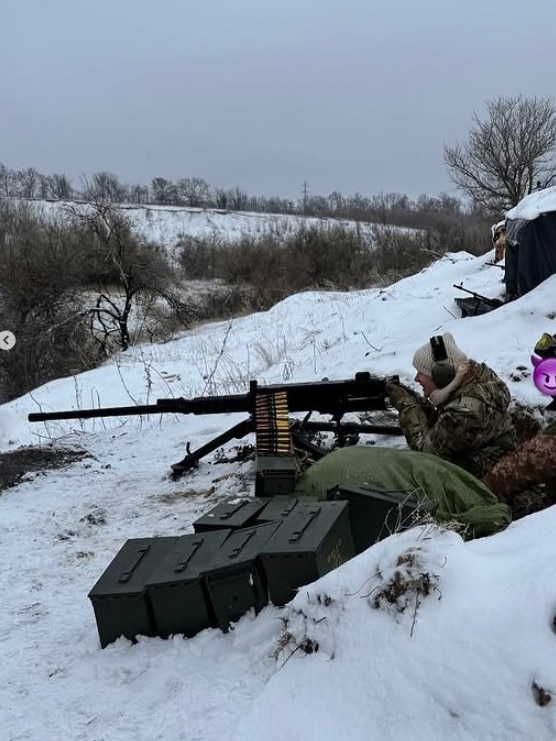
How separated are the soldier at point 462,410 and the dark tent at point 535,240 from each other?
8544 millimetres

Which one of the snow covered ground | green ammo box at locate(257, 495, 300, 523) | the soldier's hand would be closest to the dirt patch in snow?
the snow covered ground

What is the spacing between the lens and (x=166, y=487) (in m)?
5.40

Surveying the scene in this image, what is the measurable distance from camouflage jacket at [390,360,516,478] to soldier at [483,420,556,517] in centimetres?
32

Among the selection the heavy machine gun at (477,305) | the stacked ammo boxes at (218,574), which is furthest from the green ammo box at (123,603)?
the heavy machine gun at (477,305)

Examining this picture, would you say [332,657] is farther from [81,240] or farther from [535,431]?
[81,240]

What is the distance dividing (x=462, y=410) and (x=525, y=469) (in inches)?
19.8

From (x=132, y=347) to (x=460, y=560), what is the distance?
18.2 metres

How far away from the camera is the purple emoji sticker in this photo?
488 cm

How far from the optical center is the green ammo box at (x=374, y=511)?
3.07 meters

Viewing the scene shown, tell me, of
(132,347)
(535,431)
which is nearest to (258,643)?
(535,431)

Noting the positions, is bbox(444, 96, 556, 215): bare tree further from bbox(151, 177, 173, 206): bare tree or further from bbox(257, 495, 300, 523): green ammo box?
bbox(151, 177, 173, 206): bare tree

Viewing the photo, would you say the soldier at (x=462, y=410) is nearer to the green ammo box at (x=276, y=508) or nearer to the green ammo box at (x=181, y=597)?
the green ammo box at (x=276, y=508)

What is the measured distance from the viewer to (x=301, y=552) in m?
2.58

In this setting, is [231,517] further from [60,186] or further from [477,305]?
[60,186]
